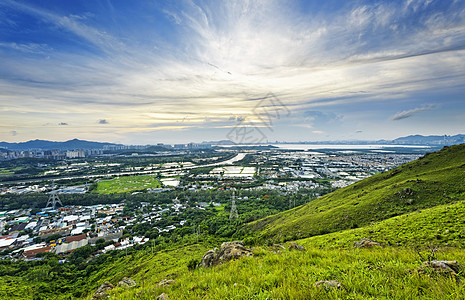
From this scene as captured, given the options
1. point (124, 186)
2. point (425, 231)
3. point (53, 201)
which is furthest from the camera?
point (124, 186)

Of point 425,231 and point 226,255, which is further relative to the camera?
point 425,231

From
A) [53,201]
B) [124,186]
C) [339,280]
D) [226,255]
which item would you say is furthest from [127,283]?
[124,186]

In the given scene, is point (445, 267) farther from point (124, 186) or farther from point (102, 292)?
point (124, 186)

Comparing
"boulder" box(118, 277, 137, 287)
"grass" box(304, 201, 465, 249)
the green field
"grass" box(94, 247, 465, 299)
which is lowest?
the green field

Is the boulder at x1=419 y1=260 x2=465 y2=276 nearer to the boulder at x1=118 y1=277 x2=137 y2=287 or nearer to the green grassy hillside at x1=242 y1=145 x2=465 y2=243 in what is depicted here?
the boulder at x1=118 y1=277 x2=137 y2=287

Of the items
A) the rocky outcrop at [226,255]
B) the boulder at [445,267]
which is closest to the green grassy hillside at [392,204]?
the rocky outcrop at [226,255]

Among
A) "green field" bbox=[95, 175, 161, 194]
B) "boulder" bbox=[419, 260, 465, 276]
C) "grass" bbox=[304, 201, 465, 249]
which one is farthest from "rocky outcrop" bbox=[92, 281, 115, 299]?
"green field" bbox=[95, 175, 161, 194]

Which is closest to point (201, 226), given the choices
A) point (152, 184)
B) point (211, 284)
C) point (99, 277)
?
point (99, 277)

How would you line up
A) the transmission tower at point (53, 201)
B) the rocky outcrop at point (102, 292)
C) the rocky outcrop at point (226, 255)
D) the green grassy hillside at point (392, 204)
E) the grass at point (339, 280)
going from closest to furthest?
the grass at point (339, 280)
the rocky outcrop at point (102, 292)
the rocky outcrop at point (226, 255)
the green grassy hillside at point (392, 204)
the transmission tower at point (53, 201)

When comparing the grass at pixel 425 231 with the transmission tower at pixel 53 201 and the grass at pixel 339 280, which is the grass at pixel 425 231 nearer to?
the grass at pixel 339 280

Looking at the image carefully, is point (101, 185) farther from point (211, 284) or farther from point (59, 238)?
point (211, 284)

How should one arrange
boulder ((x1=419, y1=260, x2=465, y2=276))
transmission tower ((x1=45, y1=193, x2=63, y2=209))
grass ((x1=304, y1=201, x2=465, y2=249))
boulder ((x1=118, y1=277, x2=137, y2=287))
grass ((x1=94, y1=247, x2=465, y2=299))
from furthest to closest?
transmission tower ((x1=45, y1=193, x2=63, y2=209)) → grass ((x1=304, y1=201, x2=465, y2=249)) → boulder ((x1=118, y1=277, x2=137, y2=287)) → boulder ((x1=419, y1=260, x2=465, y2=276)) → grass ((x1=94, y1=247, x2=465, y2=299))
